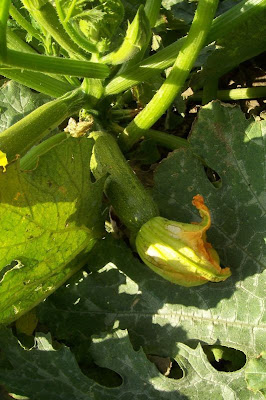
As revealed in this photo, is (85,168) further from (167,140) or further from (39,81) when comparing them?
(167,140)

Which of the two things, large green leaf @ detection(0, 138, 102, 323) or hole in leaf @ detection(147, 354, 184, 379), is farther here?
hole in leaf @ detection(147, 354, 184, 379)

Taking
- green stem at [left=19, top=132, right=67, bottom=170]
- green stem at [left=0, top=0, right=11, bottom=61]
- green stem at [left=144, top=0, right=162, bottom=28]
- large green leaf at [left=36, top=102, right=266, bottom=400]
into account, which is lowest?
large green leaf at [left=36, top=102, right=266, bottom=400]

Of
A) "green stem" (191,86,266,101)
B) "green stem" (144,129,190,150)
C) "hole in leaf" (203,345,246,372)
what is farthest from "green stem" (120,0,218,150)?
"hole in leaf" (203,345,246,372)

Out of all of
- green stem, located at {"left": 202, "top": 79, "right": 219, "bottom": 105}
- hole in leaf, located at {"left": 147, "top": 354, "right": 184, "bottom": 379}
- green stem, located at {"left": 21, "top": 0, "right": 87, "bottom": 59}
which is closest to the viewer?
green stem, located at {"left": 21, "top": 0, "right": 87, "bottom": 59}

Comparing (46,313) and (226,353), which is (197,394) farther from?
(46,313)

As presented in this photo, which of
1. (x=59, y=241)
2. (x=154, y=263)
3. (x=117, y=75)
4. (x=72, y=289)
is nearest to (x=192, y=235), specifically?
(x=154, y=263)

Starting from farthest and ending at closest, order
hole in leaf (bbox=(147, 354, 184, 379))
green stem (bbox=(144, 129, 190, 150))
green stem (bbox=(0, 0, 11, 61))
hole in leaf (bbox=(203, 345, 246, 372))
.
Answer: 1. green stem (bbox=(144, 129, 190, 150))
2. hole in leaf (bbox=(147, 354, 184, 379))
3. hole in leaf (bbox=(203, 345, 246, 372))
4. green stem (bbox=(0, 0, 11, 61))

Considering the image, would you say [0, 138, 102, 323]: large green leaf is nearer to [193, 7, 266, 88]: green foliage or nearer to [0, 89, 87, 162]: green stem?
[0, 89, 87, 162]: green stem

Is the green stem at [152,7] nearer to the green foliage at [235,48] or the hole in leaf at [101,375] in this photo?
the green foliage at [235,48]
